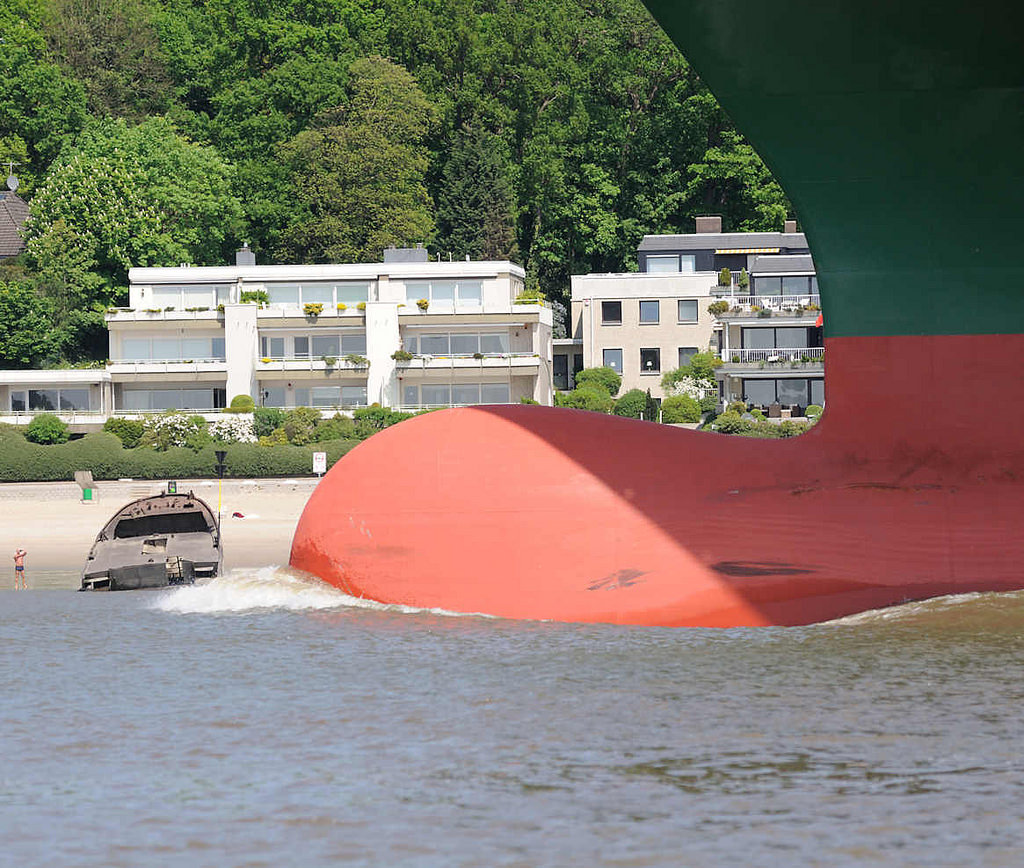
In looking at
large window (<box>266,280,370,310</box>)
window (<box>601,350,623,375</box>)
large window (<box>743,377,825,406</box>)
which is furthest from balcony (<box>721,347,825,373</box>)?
large window (<box>266,280,370,310</box>)

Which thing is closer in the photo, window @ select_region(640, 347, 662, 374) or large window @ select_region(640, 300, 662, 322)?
window @ select_region(640, 347, 662, 374)

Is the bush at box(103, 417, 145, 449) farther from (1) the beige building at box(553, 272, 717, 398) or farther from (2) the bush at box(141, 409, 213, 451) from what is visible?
(1) the beige building at box(553, 272, 717, 398)

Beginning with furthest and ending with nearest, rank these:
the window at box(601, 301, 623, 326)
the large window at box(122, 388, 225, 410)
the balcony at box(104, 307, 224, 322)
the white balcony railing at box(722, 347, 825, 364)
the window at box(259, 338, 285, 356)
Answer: the window at box(601, 301, 623, 326) < the window at box(259, 338, 285, 356) < the large window at box(122, 388, 225, 410) < the balcony at box(104, 307, 224, 322) < the white balcony railing at box(722, 347, 825, 364)

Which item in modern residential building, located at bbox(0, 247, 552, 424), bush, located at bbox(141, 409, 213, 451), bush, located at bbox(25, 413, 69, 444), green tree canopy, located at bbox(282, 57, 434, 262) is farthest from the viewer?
green tree canopy, located at bbox(282, 57, 434, 262)

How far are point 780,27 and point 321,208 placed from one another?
243 feet

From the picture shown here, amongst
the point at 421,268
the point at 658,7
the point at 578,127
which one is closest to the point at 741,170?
the point at 578,127

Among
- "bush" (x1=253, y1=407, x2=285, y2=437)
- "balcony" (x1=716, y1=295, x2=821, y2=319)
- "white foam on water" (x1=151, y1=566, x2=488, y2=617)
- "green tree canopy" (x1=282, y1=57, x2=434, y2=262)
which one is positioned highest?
"green tree canopy" (x1=282, y1=57, x2=434, y2=262)

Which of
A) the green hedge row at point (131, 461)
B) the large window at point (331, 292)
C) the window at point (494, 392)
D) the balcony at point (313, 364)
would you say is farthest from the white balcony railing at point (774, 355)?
the green hedge row at point (131, 461)

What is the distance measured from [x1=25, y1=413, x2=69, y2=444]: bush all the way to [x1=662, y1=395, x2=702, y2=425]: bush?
2619cm

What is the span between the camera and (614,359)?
82.8m

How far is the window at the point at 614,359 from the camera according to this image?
8269 centimetres

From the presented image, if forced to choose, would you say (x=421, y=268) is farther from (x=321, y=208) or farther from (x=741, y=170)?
(x=741, y=170)

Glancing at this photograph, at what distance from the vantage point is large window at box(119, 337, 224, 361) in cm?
7788

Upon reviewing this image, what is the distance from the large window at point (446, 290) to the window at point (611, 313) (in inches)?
268
